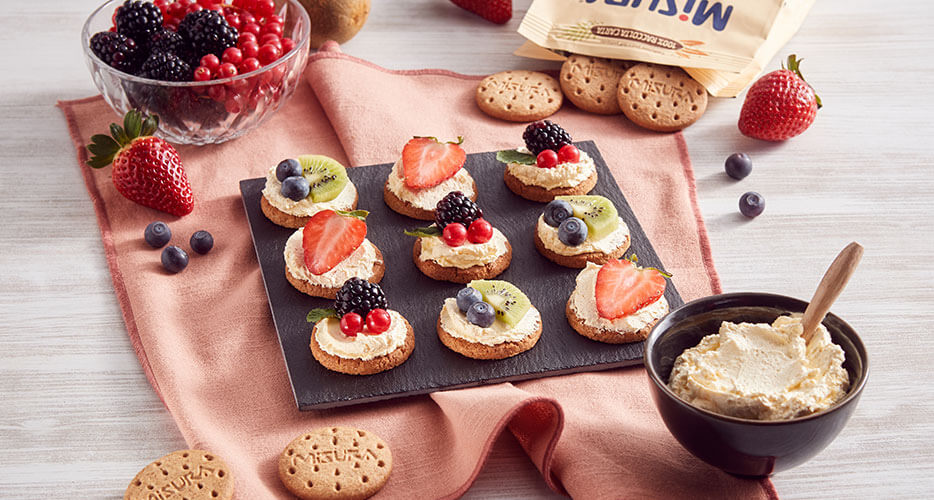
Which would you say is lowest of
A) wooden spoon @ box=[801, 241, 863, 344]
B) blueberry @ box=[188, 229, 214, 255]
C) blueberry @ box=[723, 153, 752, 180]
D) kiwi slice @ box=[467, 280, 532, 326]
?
blueberry @ box=[188, 229, 214, 255]

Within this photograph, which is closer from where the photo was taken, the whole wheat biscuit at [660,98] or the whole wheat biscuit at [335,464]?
the whole wheat biscuit at [335,464]

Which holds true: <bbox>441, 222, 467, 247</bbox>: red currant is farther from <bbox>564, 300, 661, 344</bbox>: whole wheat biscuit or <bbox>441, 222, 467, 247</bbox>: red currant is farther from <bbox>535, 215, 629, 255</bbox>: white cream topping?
<bbox>564, 300, 661, 344</bbox>: whole wheat biscuit

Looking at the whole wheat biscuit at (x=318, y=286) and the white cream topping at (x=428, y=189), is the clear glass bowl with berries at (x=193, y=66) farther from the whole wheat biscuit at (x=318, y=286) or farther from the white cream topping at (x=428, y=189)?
the whole wheat biscuit at (x=318, y=286)

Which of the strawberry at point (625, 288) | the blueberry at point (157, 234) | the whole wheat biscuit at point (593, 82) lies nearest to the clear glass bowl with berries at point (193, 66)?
the blueberry at point (157, 234)

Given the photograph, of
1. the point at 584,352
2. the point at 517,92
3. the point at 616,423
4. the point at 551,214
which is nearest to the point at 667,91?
the point at 517,92

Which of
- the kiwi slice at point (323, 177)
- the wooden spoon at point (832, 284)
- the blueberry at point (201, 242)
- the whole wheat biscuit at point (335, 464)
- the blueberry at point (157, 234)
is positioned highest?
the wooden spoon at point (832, 284)

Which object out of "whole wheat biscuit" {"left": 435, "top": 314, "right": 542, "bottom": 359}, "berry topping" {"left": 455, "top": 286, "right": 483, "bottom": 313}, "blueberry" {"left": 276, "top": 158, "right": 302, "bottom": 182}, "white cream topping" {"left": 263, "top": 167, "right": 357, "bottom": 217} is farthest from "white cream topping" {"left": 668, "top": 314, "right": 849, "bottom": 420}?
"blueberry" {"left": 276, "top": 158, "right": 302, "bottom": 182}

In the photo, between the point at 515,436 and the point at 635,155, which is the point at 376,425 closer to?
the point at 515,436
